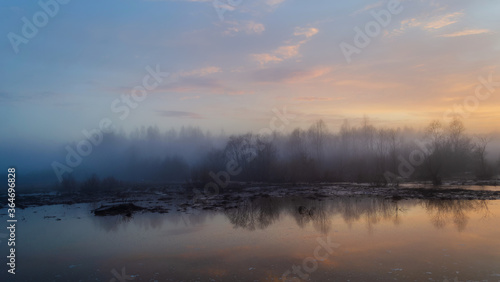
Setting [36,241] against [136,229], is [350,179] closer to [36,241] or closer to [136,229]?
[136,229]

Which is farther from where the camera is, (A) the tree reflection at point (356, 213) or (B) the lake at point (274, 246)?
(A) the tree reflection at point (356, 213)

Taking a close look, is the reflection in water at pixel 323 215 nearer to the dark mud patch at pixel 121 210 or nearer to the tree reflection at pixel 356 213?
the tree reflection at pixel 356 213

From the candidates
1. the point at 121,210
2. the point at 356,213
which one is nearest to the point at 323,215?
the point at 356,213

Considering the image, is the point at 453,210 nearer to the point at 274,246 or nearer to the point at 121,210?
the point at 274,246

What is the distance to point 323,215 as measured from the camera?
22.7 m

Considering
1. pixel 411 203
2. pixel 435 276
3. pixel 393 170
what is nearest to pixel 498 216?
pixel 411 203

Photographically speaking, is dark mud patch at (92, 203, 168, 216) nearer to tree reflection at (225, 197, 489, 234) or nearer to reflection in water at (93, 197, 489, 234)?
reflection in water at (93, 197, 489, 234)

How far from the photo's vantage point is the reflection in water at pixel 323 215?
1997 cm

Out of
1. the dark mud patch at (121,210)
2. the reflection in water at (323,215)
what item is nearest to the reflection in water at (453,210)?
the reflection in water at (323,215)

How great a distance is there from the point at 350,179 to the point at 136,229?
50785 millimetres

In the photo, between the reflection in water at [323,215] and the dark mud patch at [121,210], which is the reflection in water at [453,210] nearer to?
the reflection in water at [323,215]

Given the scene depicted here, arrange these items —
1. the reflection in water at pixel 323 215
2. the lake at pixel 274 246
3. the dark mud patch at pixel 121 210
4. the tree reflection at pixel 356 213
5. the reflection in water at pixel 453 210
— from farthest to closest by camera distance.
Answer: the dark mud patch at pixel 121 210, the reflection in water at pixel 323 215, the tree reflection at pixel 356 213, the reflection in water at pixel 453 210, the lake at pixel 274 246

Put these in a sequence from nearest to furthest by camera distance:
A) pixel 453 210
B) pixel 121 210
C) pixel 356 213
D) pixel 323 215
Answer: pixel 323 215 → pixel 453 210 → pixel 356 213 → pixel 121 210

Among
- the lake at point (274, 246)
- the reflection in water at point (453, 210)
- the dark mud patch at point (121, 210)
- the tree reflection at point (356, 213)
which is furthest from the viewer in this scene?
the dark mud patch at point (121, 210)
